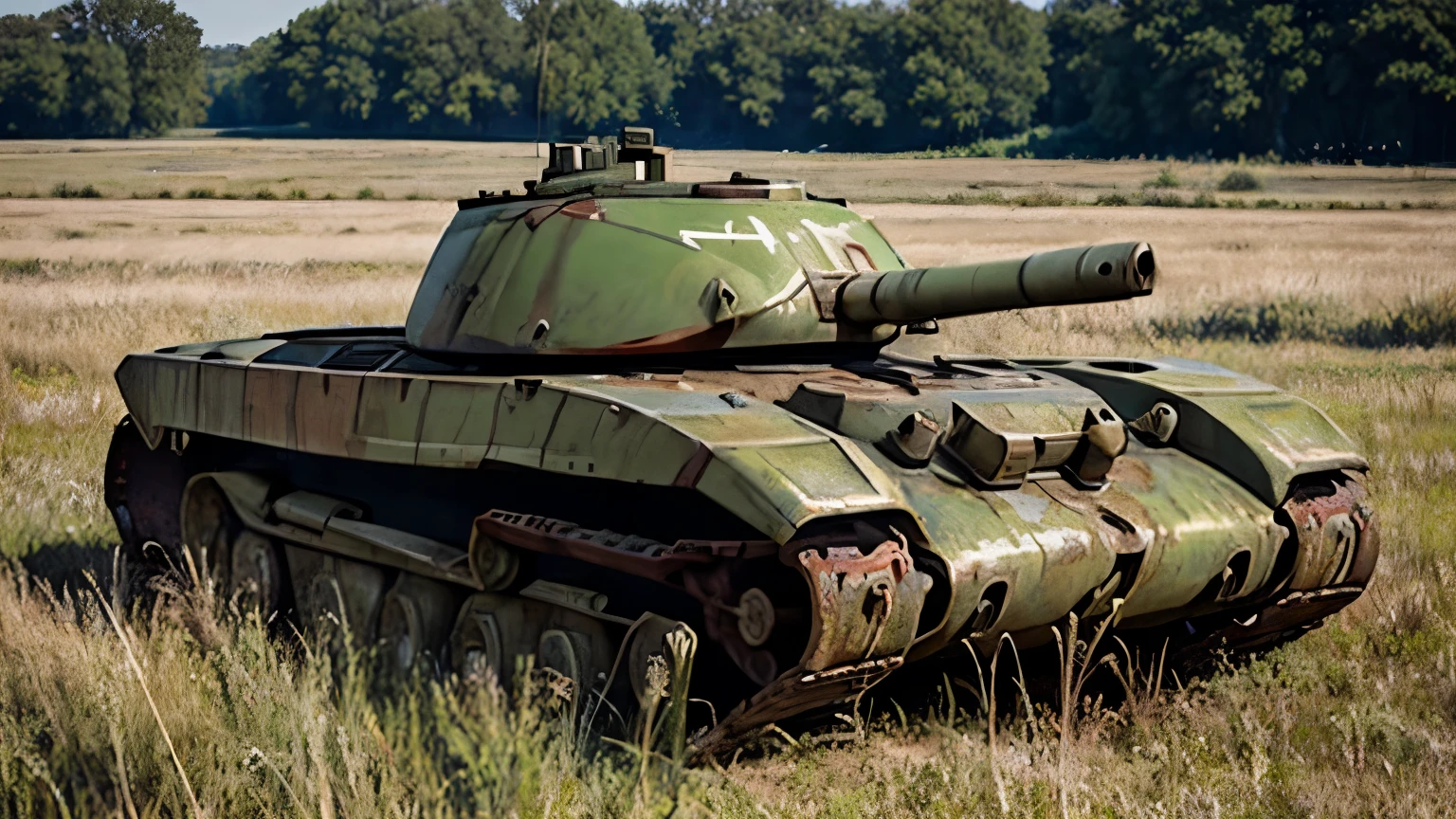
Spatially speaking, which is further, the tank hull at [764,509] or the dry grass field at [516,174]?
the dry grass field at [516,174]

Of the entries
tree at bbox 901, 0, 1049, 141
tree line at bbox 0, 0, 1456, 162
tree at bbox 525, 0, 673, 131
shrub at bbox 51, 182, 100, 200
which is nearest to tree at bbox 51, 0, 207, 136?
shrub at bbox 51, 182, 100, 200

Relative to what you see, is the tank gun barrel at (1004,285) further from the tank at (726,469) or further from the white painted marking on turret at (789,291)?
the white painted marking on turret at (789,291)

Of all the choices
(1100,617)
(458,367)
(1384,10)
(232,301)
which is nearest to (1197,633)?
(1100,617)

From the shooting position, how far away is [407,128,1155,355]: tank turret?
6449 mm

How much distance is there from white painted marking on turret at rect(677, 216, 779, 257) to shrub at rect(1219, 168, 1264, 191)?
16.6 metres

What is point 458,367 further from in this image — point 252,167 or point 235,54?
point 235,54

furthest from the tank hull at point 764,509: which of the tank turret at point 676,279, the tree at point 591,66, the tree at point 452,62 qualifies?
the tree at point 452,62

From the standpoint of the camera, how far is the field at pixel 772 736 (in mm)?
5059

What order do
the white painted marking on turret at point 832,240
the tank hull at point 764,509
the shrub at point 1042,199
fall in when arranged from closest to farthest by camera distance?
1. the tank hull at point 764,509
2. the white painted marking on turret at point 832,240
3. the shrub at point 1042,199

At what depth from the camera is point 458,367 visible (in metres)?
6.89

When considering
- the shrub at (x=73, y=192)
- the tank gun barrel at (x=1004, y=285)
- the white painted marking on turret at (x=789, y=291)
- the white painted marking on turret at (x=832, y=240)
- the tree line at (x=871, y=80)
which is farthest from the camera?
the tree line at (x=871, y=80)

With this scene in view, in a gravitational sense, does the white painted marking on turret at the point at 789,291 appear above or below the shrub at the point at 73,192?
below

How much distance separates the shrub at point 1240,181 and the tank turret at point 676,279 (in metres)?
16.1

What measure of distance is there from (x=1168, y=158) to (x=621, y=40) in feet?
31.5
